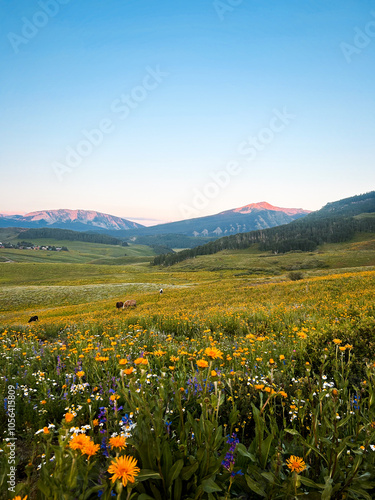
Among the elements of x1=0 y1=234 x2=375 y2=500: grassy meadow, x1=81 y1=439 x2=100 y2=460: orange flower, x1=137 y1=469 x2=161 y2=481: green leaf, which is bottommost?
x1=0 y1=234 x2=375 y2=500: grassy meadow

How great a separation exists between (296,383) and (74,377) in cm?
392

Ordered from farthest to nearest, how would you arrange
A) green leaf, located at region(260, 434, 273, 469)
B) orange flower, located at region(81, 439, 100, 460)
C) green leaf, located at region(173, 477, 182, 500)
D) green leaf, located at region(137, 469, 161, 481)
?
green leaf, located at region(260, 434, 273, 469) < green leaf, located at region(173, 477, 182, 500) < green leaf, located at region(137, 469, 161, 481) < orange flower, located at region(81, 439, 100, 460)

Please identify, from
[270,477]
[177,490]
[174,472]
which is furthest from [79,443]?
[270,477]

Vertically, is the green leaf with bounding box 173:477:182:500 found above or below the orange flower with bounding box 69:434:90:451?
below

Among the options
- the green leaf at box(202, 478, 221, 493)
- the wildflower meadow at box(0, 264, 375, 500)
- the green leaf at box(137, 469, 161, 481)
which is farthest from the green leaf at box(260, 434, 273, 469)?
the green leaf at box(137, 469, 161, 481)

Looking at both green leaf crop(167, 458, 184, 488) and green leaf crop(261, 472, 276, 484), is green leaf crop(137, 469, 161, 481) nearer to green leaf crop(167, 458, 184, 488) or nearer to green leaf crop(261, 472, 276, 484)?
green leaf crop(167, 458, 184, 488)

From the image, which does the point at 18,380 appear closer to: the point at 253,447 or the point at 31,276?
the point at 253,447

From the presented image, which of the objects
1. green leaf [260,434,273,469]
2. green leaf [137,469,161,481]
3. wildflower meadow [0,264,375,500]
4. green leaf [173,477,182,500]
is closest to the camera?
green leaf [137,469,161,481]

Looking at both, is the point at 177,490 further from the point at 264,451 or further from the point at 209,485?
the point at 264,451

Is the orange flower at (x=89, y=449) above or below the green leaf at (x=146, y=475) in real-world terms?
above

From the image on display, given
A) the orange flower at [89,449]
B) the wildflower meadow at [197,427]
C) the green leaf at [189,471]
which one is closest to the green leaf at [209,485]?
the wildflower meadow at [197,427]

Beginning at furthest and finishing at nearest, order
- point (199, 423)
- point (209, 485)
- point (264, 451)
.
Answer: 1. point (199, 423)
2. point (264, 451)
3. point (209, 485)

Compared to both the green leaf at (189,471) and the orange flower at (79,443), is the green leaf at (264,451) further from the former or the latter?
the orange flower at (79,443)

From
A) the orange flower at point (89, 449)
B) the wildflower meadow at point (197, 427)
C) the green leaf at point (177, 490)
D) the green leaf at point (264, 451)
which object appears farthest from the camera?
the green leaf at point (264, 451)
